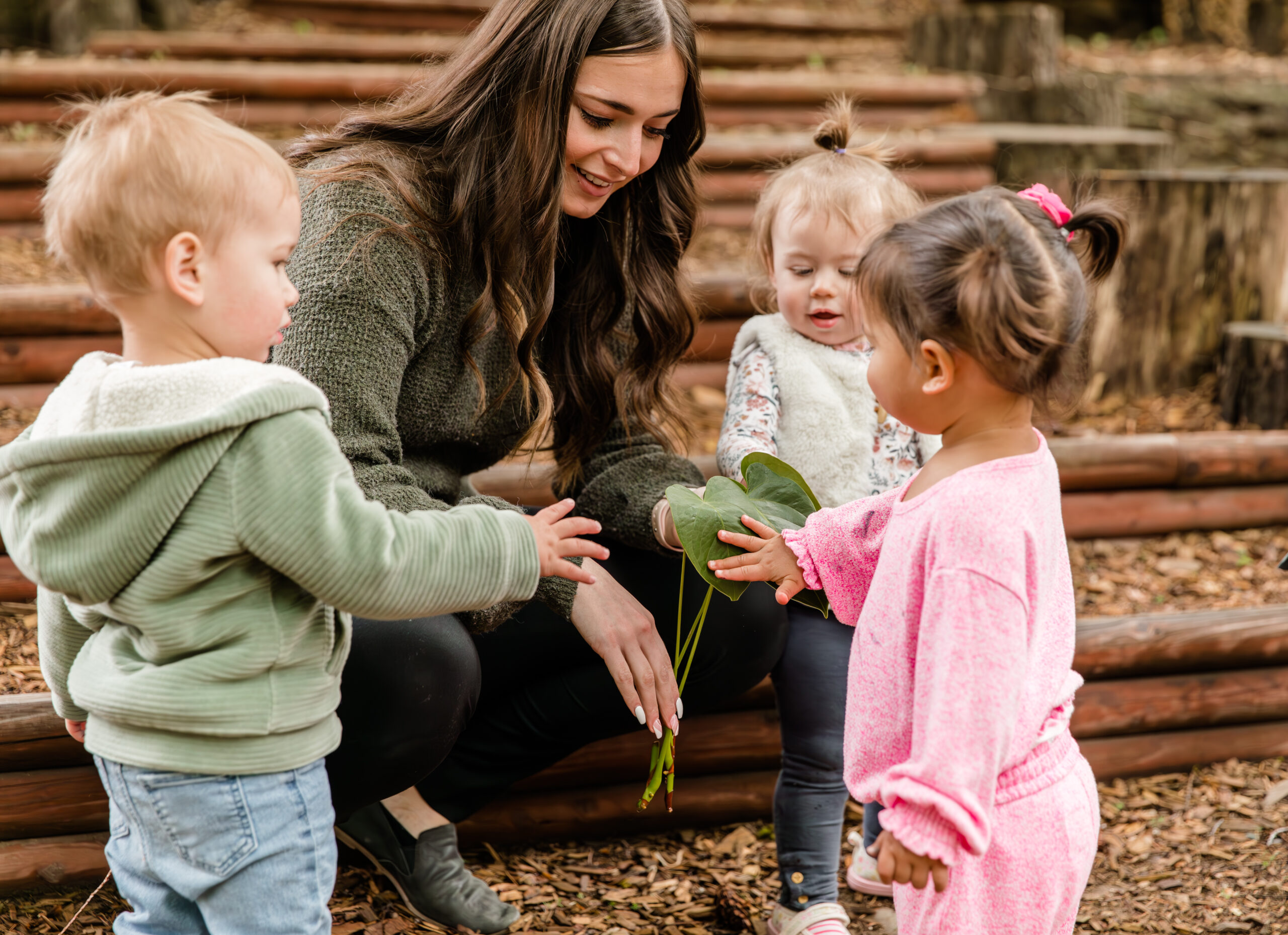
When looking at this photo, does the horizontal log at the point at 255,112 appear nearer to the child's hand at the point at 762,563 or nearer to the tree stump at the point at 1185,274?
the tree stump at the point at 1185,274

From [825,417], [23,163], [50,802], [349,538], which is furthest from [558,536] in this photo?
[23,163]

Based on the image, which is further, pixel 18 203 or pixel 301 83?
pixel 301 83

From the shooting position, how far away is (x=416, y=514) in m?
1.21

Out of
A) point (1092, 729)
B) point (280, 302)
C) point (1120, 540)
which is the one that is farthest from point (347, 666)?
point (1120, 540)

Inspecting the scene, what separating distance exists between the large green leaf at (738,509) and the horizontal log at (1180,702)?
3.24ft

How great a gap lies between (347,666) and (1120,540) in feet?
6.74

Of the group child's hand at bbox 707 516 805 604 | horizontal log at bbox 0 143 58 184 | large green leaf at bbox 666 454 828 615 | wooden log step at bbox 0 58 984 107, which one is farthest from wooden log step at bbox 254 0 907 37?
child's hand at bbox 707 516 805 604

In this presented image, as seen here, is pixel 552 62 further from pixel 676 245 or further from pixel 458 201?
pixel 676 245

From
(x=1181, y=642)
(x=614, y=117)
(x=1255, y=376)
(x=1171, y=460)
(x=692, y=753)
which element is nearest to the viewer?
(x=614, y=117)

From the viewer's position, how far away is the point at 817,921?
5.63 feet

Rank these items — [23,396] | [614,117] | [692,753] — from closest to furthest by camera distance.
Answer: [614,117], [692,753], [23,396]

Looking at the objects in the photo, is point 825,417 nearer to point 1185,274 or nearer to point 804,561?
point 804,561

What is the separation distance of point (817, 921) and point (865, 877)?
26cm

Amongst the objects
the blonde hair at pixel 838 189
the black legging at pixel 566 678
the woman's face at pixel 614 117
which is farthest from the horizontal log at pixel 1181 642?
the woman's face at pixel 614 117
